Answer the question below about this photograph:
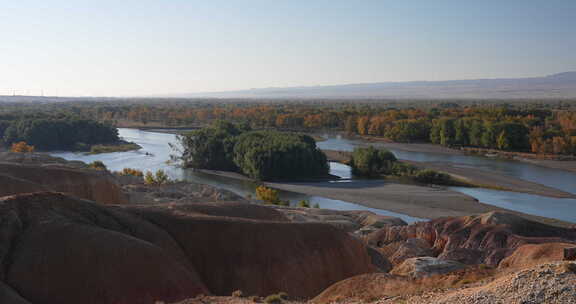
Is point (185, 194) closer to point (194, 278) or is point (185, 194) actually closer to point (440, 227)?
point (440, 227)

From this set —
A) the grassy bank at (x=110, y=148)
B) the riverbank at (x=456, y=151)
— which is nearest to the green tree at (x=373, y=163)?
the riverbank at (x=456, y=151)

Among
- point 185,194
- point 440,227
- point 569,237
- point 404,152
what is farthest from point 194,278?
point 404,152

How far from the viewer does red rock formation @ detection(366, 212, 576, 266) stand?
27.4 metres

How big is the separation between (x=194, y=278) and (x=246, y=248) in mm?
2929

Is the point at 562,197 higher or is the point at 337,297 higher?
the point at 337,297

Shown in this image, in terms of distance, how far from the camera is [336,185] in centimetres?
6531

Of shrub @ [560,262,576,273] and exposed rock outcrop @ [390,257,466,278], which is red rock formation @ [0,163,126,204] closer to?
exposed rock outcrop @ [390,257,466,278]

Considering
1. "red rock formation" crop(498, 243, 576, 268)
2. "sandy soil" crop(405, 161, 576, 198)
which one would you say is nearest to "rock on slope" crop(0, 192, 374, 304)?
"red rock formation" crop(498, 243, 576, 268)

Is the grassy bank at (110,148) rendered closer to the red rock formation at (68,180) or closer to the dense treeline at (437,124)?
the dense treeline at (437,124)

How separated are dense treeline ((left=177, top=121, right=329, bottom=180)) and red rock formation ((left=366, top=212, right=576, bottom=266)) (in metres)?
36.6

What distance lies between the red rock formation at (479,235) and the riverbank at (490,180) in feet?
95.4

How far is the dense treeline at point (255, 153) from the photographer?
2783 inches

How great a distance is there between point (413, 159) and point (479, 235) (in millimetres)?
54456

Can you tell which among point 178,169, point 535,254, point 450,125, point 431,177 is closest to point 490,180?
point 431,177
